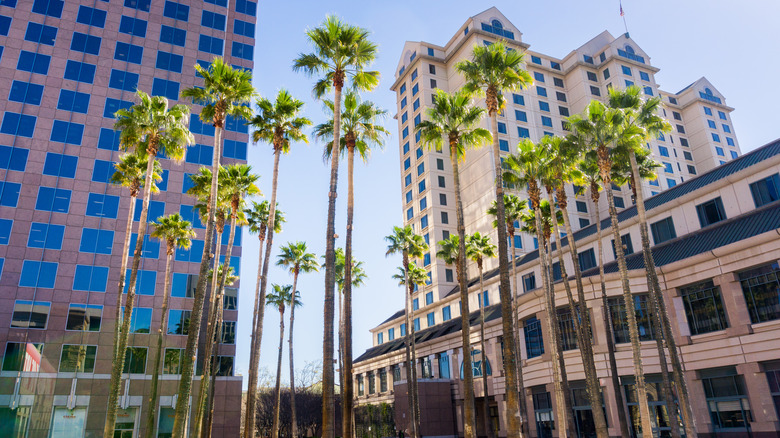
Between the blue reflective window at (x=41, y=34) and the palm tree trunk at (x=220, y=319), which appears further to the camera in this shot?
the blue reflective window at (x=41, y=34)

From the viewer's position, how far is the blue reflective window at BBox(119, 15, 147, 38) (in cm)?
5353

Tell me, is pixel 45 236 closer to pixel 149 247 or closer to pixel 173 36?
pixel 149 247

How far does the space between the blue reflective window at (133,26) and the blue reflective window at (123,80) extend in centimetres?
520

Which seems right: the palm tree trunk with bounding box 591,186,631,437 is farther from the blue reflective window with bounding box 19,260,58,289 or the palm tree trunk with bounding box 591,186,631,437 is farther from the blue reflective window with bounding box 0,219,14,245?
the blue reflective window with bounding box 0,219,14,245

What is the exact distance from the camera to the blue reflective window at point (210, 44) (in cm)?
5569

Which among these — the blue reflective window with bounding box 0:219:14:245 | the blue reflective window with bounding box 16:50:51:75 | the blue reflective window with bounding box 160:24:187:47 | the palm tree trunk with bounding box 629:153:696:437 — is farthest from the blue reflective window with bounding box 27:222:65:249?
the palm tree trunk with bounding box 629:153:696:437

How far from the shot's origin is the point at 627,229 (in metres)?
40.9

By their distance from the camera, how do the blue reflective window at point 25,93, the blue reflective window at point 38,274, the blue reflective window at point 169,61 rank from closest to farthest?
the blue reflective window at point 38,274 → the blue reflective window at point 25,93 → the blue reflective window at point 169,61

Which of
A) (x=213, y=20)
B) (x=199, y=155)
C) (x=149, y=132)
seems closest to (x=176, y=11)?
(x=213, y=20)

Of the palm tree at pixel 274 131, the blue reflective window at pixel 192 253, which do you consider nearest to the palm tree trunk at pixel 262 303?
the palm tree at pixel 274 131

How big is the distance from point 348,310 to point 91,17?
4814 centimetres

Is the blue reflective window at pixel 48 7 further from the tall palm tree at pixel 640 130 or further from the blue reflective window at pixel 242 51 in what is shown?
the tall palm tree at pixel 640 130

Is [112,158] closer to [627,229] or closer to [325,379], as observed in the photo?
[325,379]

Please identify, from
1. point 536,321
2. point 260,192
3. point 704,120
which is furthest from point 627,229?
point 704,120
